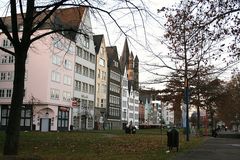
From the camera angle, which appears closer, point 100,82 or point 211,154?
point 211,154

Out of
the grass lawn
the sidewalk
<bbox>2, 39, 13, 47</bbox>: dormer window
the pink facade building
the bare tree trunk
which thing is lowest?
the sidewalk

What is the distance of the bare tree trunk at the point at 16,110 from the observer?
16.0 meters

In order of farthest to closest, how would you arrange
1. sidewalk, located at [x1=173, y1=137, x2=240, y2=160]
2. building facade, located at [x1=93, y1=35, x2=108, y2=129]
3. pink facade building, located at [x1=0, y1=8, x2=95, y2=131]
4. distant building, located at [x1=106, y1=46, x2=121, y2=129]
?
1. distant building, located at [x1=106, y1=46, x2=121, y2=129]
2. building facade, located at [x1=93, y1=35, x2=108, y2=129]
3. pink facade building, located at [x1=0, y1=8, x2=95, y2=131]
4. sidewalk, located at [x1=173, y1=137, x2=240, y2=160]

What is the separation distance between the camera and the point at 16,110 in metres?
16.0

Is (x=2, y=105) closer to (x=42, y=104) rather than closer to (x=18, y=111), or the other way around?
(x=42, y=104)

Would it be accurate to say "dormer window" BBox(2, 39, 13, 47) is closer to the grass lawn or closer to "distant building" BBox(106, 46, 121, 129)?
"distant building" BBox(106, 46, 121, 129)

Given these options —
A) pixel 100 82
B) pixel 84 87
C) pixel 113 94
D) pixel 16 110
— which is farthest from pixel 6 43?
pixel 16 110

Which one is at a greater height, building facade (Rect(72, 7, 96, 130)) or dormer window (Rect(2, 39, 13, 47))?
dormer window (Rect(2, 39, 13, 47))

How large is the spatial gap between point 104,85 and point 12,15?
91537 mm

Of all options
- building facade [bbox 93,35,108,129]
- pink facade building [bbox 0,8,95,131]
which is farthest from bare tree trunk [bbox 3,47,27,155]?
building facade [bbox 93,35,108,129]

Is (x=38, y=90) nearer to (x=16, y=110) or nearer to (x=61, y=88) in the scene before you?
(x=61, y=88)

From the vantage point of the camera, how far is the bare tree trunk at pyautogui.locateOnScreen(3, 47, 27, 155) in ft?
52.4

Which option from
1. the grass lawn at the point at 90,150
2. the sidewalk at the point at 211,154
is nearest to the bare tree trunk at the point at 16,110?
the grass lawn at the point at 90,150

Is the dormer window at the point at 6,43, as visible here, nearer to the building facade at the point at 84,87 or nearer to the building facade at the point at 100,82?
the building facade at the point at 84,87
